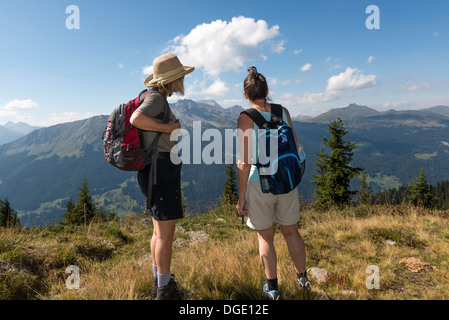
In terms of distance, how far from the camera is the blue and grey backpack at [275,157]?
89.4 inches

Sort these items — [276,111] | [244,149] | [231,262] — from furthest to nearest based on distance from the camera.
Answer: [231,262], [276,111], [244,149]

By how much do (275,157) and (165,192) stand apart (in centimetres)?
120

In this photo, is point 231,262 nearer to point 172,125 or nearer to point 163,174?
point 163,174

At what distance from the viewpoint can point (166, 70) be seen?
2447 mm

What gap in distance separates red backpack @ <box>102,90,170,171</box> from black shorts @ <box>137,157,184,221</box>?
14 centimetres

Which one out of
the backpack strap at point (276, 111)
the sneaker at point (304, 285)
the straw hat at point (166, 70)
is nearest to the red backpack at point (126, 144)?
the straw hat at point (166, 70)

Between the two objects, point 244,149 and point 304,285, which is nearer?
point 244,149

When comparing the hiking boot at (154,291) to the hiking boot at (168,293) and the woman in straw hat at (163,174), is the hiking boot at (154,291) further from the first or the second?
the hiking boot at (168,293)

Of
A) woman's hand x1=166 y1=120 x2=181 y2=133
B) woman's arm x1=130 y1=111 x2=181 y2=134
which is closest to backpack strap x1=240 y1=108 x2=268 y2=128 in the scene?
woman's hand x1=166 y1=120 x2=181 y2=133

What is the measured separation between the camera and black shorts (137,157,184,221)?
2.31m

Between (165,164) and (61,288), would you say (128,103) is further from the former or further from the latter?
(61,288)

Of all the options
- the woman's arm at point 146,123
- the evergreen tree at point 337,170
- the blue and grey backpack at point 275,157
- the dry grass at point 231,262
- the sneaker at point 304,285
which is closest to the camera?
the woman's arm at point 146,123

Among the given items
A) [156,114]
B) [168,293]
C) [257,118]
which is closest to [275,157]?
[257,118]
